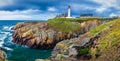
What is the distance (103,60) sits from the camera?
113ft

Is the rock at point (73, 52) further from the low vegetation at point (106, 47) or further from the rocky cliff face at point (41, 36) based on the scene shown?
the rocky cliff face at point (41, 36)

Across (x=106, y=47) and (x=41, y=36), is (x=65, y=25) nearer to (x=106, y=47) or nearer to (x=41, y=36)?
(x=41, y=36)

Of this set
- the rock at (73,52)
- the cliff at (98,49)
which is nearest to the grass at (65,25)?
the cliff at (98,49)

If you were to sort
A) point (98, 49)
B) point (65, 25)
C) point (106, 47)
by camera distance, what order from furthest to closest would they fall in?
point (65, 25)
point (98, 49)
point (106, 47)

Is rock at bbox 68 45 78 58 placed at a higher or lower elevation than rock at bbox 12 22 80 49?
higher

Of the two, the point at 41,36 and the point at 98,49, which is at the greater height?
the point at 98,49

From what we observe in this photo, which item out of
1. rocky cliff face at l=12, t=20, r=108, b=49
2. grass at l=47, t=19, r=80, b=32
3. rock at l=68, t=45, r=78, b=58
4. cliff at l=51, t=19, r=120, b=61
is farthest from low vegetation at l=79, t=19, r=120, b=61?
grass at l=47, t=19, r=80, b=32

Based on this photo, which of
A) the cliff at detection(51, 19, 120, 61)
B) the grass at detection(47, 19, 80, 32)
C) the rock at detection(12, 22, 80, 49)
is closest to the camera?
the cliff at detection(51, 19, 120, 61)

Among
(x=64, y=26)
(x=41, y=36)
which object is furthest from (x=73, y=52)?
(x=64, y=26)

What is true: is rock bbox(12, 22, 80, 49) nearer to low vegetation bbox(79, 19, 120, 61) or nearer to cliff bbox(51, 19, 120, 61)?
cliff bbox(51, 19, 120, 61)

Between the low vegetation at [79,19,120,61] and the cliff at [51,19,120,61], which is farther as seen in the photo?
the cliff at [51,19,120,61]

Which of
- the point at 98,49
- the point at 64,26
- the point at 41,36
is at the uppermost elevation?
the point at 98,49

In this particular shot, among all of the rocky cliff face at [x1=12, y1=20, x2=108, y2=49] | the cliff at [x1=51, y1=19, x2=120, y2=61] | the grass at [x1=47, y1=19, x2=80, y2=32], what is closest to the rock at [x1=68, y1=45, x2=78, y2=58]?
the cliff at [x1=51, y1=19, x2=120, y2=61]

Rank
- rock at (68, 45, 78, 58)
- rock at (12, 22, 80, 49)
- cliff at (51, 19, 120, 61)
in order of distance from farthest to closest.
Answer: rock at (12, 22, 80, 49)
rock at (68, 45, 78, 58)
cliff at (51, 19, 120, 61)
